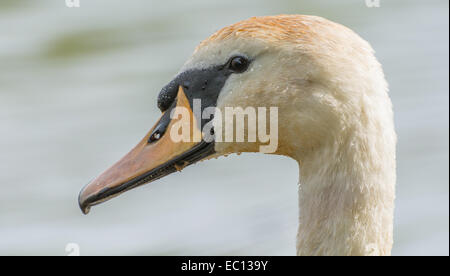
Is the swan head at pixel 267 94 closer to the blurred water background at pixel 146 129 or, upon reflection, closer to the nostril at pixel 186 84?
the nostril at pixel 186 84

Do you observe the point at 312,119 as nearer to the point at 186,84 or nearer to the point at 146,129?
the point at 186,84

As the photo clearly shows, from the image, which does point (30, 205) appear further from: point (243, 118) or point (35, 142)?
point (243, 118)

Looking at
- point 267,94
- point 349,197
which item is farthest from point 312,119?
point 349,197

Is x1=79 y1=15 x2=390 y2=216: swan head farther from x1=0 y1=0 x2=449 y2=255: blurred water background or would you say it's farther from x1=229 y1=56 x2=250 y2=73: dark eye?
x1=0 y1=0 x2=449 y2=255: blurred water background

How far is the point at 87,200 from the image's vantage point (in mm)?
3934

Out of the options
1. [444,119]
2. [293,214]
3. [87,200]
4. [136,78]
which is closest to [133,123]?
[136,78]

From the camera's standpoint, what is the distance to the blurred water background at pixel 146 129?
288 inches

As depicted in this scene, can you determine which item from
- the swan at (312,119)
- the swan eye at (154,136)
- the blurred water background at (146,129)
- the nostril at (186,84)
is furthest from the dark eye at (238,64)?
the blurred water background at (146,129)

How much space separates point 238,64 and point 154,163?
535 mm

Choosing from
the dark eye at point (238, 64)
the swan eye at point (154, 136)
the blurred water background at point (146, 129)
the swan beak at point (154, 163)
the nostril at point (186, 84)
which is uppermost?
the blurred water background at point (146, 129)

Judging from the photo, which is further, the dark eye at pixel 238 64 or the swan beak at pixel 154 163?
the swan beak at pixel 154 163

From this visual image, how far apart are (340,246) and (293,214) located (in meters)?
3.55

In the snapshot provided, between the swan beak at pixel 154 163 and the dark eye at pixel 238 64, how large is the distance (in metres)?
0.25

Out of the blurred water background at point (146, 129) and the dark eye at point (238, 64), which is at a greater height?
the blurred water background at point (146, 129)
